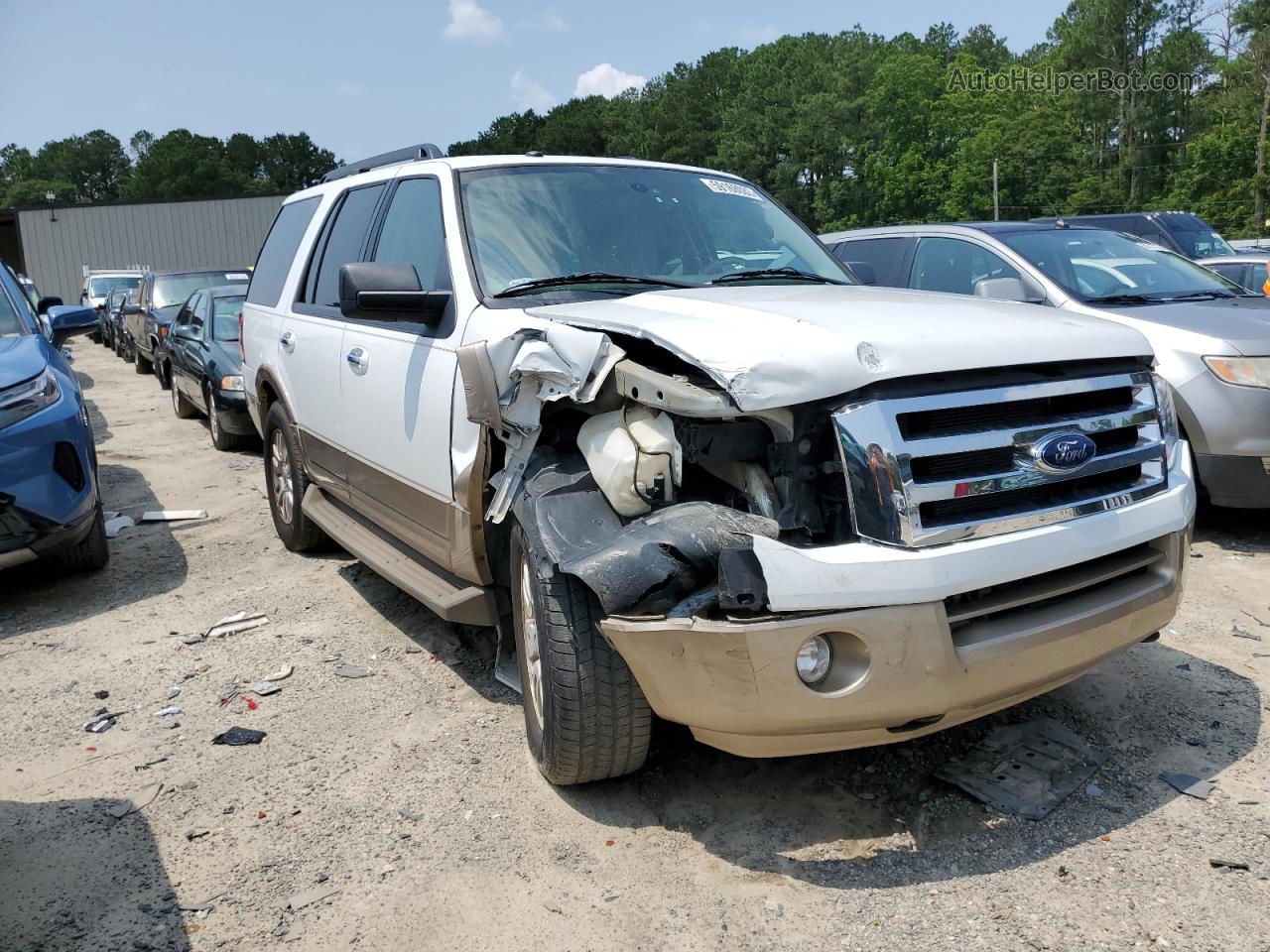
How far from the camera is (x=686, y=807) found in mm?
3170

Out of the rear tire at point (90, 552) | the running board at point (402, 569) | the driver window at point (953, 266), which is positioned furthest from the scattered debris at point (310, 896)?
the driver window at point (953, 266)

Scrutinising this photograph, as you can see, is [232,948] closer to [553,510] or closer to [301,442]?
[553,510]

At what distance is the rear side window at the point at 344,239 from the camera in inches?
190

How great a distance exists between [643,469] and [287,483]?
12.5 ft

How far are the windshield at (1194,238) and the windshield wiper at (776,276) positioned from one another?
1273 cm

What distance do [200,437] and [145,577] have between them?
532cm

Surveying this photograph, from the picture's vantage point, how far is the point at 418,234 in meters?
4.20

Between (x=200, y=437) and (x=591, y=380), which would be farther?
(x=200, y=437)

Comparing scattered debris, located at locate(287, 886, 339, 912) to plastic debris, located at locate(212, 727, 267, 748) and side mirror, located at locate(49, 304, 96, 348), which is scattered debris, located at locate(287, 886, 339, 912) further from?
side mirror, located at locate(49, 304, 96, 348)

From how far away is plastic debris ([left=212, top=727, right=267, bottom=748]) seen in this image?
3.76 meters

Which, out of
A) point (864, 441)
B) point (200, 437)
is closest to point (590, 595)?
point (864, 441)

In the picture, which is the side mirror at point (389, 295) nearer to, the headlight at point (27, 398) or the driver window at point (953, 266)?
the headlight at point (27, 398)

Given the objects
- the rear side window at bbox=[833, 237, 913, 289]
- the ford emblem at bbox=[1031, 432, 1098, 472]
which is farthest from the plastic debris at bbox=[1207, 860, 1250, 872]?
the rear side window at bbox=[833, 237, 913, 289]

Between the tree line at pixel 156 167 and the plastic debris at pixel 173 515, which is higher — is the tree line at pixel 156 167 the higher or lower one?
the higher one
